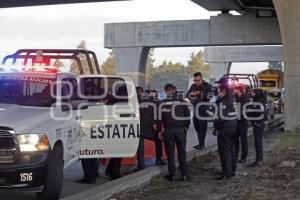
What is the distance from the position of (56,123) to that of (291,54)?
15687 millimetres

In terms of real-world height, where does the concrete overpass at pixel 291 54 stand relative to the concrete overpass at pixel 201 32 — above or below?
below

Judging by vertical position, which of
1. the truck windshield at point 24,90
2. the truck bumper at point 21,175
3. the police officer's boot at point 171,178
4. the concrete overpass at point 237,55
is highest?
Answer: the concrete overpass at point 237,55

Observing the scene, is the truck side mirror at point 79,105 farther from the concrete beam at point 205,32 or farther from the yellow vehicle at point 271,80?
the yellow vehicle at point 271,80

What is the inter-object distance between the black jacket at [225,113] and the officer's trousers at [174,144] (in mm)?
655

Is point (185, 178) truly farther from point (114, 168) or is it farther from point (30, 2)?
point (30, 2)

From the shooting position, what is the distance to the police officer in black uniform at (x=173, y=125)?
9633mm

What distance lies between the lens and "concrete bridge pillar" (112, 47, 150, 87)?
4178 cm

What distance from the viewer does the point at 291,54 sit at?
2194 cm

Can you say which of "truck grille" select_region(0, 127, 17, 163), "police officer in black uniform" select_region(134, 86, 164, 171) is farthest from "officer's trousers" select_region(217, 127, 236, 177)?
"truck grille" select_region(0, 127, 17, 163)

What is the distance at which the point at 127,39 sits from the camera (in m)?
41.7

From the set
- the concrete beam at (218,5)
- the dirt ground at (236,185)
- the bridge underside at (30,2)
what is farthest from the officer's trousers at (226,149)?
the bridge underside at (30,2)

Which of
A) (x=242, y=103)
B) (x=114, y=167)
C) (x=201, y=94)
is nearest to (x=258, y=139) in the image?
(x=242, y=103)

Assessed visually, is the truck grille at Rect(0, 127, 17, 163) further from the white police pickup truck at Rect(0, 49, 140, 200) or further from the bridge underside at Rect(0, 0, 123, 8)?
the bridge underside at Rect(0, 0, 123, 8)

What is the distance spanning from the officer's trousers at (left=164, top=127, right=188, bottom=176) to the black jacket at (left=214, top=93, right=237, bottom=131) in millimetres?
655
